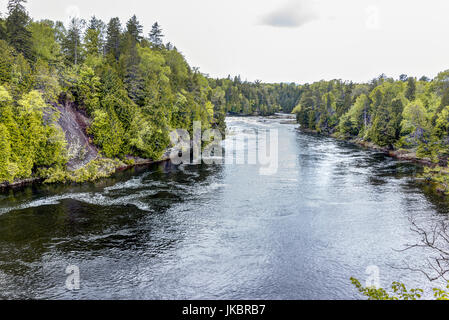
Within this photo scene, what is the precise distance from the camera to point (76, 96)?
56500 mm

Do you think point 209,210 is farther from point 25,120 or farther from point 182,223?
point 25,120

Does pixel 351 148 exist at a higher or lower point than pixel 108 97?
lower

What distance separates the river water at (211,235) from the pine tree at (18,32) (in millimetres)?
26826

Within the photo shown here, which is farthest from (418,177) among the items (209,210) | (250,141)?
(250,141)

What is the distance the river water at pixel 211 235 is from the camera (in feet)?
71.4

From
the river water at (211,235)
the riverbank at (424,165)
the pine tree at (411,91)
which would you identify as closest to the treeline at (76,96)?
the river water at (211,235)

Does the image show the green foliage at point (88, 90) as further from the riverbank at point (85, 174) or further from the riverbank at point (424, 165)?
the riverbank at point (424, 165)

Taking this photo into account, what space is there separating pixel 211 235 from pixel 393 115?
2516 inches

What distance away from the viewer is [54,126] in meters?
46.8

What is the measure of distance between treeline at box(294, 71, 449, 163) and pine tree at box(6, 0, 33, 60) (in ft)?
233

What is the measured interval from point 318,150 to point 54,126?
56.2 m

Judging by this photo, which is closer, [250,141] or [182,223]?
[182,223]

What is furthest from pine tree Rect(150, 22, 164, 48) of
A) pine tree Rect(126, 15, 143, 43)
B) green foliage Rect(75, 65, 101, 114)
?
green foliage Rect(75, 65, 101, 114)

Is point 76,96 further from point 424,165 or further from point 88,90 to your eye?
point 424,165
